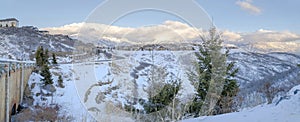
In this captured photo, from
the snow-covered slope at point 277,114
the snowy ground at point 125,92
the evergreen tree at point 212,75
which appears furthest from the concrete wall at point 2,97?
the snow-covered slope at point 277,114

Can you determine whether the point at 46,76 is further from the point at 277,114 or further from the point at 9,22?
the point at 9,22

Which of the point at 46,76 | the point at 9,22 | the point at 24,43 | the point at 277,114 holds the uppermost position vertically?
the point at 9,22

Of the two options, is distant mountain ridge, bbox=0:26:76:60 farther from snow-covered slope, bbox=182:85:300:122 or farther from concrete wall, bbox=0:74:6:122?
snow-covered slope, bbox=182:85:300:122

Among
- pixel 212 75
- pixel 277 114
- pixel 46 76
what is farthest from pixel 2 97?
pixel 46 76

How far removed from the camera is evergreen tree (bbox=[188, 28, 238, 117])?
10066 mm

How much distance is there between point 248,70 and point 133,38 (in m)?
45.1

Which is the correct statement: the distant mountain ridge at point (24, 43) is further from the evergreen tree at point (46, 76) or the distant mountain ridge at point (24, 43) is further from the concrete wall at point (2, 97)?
the concrete wall at point (2, 97)

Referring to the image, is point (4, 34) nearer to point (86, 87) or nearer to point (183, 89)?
point (86, 87)

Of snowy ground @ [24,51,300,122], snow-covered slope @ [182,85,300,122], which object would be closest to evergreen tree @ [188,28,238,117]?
snowy ground @ [24,51,300,122]

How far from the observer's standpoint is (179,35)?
8078 mm

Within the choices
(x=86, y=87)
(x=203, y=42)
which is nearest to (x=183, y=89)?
(x=203, y=42)

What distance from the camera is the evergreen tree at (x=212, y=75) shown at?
10.1m

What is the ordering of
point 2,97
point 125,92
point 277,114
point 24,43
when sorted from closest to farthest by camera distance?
point 277,114, point 2,97, point 125,92, point 24,43

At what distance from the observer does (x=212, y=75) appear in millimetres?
10180
